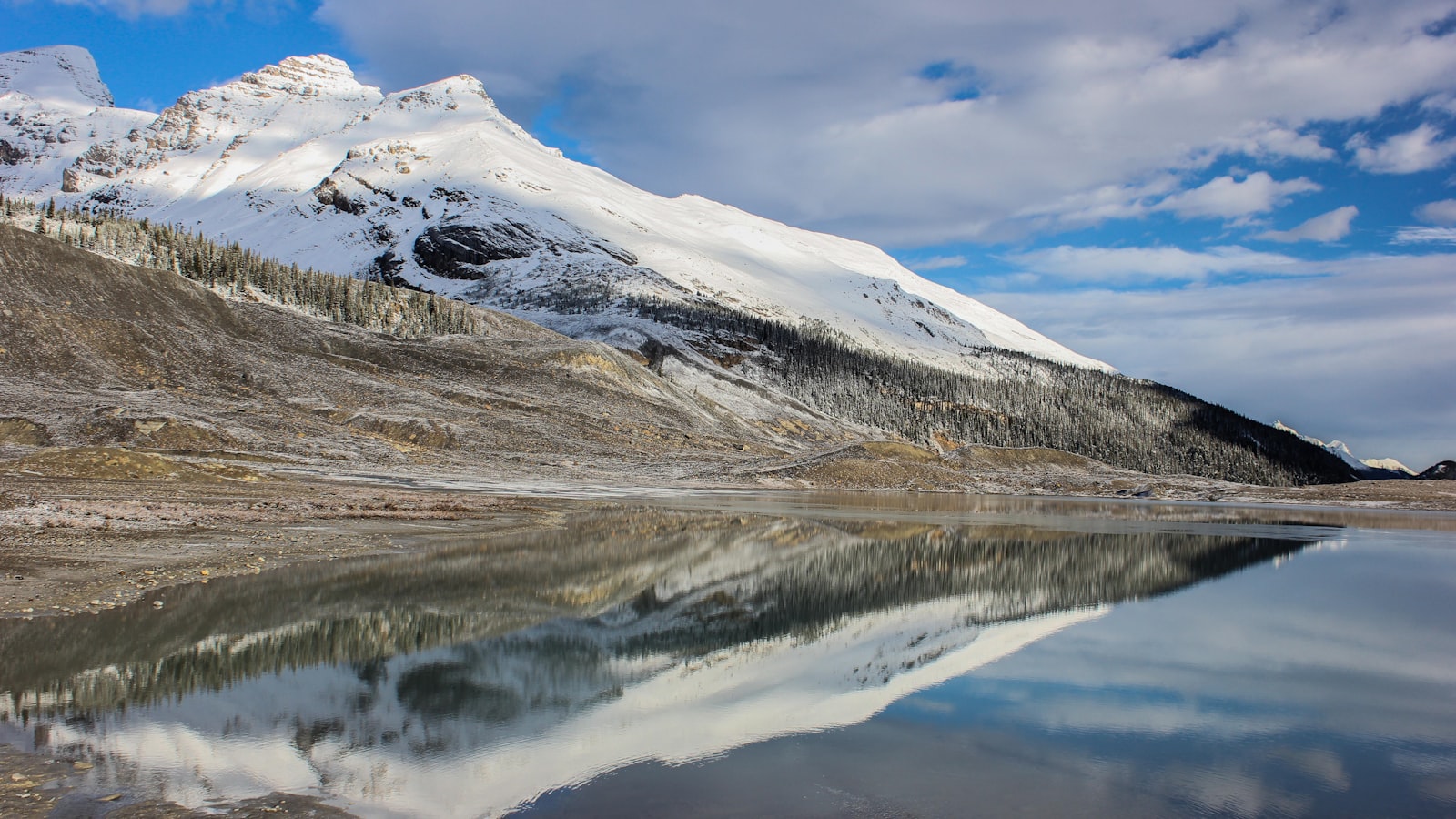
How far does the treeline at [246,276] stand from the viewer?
379 ft

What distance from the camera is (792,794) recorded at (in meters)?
9.82

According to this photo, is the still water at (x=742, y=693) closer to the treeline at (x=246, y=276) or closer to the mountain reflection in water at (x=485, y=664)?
the mountain reflection in water at (x=485, y=664)

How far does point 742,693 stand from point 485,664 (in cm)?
488

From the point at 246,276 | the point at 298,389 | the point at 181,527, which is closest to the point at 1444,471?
the point at 298,389

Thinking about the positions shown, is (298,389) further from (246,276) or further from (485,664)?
(485,664)

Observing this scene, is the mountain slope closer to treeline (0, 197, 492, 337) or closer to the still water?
treeline (0, 197, 492, 337)

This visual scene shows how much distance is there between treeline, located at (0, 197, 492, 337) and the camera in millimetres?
115625

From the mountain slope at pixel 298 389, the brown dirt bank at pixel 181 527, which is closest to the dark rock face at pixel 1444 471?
the mountain slope at pixel 298 389

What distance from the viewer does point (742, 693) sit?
14164 millimetres

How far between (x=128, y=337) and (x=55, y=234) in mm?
39332

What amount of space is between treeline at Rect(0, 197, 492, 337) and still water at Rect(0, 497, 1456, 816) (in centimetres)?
11838

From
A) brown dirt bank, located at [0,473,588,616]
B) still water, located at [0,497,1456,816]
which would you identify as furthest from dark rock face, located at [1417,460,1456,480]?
brown dirt bank, located at [0,473,588,616]

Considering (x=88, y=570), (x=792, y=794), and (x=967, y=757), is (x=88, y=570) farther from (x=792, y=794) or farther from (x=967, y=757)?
(x=967, y=757)

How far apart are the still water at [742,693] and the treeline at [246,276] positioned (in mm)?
118380
